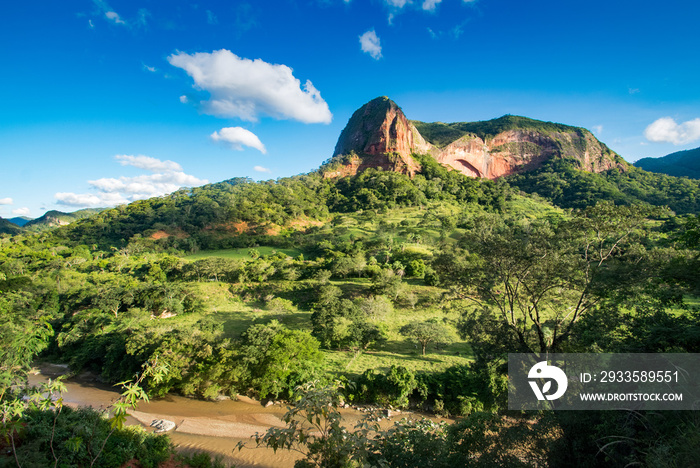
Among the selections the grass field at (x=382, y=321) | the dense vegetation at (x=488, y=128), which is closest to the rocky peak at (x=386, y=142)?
the dense vegetation at (x=488, y=128)

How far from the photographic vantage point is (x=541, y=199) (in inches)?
3314

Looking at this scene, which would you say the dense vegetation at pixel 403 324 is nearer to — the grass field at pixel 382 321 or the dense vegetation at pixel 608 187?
the grass field at pixel 382 321

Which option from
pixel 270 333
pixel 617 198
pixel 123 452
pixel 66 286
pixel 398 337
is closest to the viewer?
pixel 123 452

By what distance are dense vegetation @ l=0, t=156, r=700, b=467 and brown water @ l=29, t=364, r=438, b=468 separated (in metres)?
0.83

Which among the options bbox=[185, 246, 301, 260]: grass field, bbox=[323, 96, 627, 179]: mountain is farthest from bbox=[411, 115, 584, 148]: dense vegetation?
bbox=[185, 246, 301, 260]: grass field

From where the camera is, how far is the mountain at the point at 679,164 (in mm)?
99812

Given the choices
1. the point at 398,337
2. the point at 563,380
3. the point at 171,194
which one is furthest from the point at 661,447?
the point at 171,194

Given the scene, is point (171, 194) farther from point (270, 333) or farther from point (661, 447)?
point (661, 447)

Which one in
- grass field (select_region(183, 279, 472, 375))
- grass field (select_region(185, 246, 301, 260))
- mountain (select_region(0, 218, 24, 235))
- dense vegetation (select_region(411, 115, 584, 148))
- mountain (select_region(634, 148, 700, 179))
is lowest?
grass field (select_region(183, 279, 472, 375))

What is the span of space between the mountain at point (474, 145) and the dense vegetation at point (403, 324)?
62.2 m

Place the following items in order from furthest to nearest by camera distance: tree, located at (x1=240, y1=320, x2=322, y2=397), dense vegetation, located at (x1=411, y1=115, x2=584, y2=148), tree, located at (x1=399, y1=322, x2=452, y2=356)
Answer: dense vegetation, located at (x1=411, y1=115, x2=584, y2=148), tree, located at (x1=399, y1=322, x2=452, y2=356), tree, located at (x1=240, y1=320, x2=322, y2=397)

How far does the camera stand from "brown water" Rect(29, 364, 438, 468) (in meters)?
11.6

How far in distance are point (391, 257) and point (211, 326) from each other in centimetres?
2380

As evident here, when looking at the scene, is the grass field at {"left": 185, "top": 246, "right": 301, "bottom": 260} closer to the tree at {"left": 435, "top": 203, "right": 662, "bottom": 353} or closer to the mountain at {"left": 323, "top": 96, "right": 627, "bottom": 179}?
the tree at {"left": 435, "top": 203, "right": 662, "bottom": 353}
